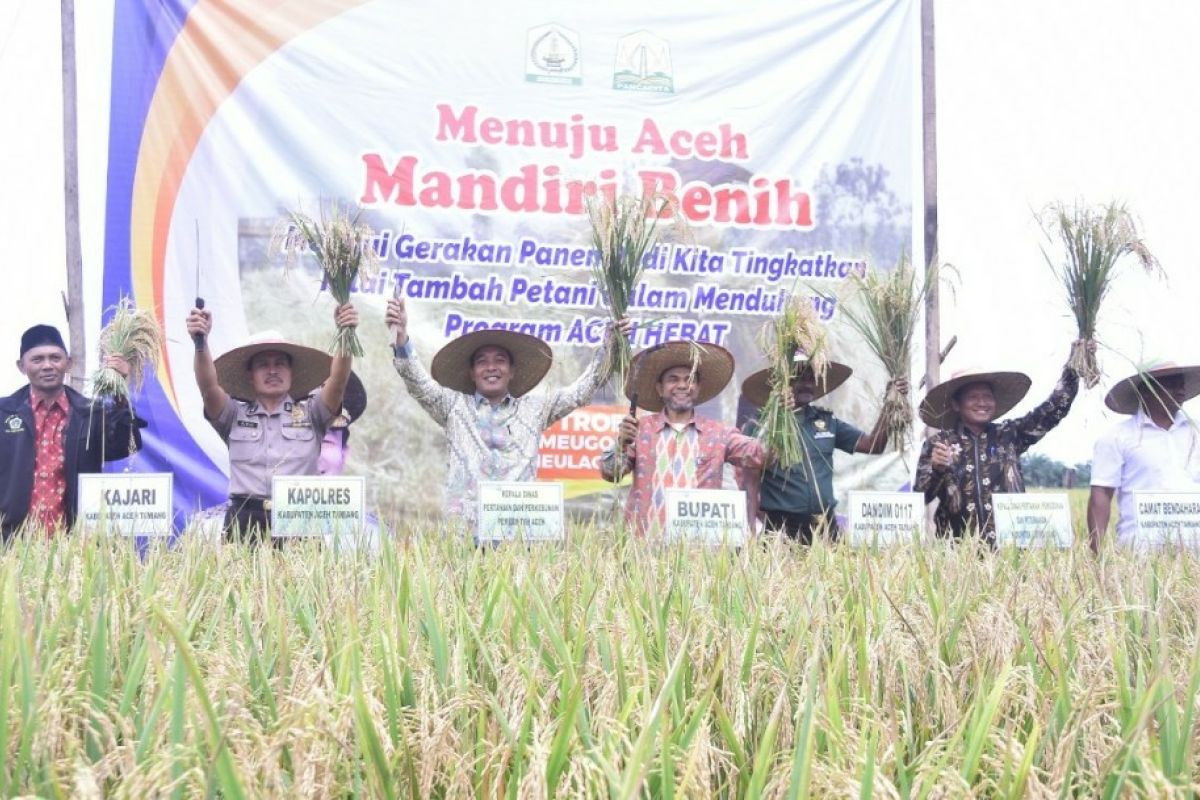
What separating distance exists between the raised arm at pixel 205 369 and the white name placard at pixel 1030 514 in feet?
10.4

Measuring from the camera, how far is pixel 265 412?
4824 mm

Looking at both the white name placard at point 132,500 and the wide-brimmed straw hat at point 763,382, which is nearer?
the white name placard at point 132,500

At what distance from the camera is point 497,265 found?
6.19 meters

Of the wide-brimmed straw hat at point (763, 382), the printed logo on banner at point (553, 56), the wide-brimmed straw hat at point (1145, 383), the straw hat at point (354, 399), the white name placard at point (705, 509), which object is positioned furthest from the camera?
the printed logo on banner at point (553, 56)

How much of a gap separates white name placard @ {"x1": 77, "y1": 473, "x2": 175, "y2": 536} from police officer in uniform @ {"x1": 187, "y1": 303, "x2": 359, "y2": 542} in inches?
25.5

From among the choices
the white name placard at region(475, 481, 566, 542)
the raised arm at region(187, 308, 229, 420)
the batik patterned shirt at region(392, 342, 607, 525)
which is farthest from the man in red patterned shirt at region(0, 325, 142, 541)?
the white name placard at region(475, 481, 566, 542)

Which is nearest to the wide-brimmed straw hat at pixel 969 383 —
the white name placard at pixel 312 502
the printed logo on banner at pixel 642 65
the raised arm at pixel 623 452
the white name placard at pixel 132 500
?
the raised arm at pixel 623 452

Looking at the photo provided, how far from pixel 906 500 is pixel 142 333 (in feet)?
10.1

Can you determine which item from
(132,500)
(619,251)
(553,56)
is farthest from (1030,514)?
(553,56)

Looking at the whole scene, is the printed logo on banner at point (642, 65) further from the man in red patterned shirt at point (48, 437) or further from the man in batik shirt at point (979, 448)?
the man in red patterned shirt at point (48, 437)

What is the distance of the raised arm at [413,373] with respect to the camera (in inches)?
182

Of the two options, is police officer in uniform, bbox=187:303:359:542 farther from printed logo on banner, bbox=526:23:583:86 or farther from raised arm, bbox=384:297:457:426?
printed logo on banner, bbox=526:23:583:86

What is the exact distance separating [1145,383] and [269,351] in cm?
395

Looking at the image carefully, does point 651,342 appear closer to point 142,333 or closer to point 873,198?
point 873,198
